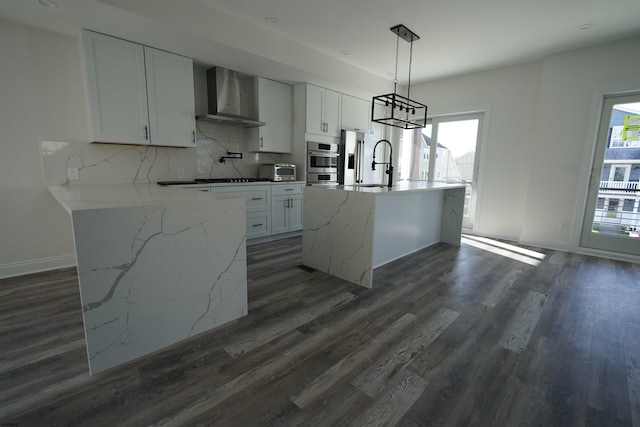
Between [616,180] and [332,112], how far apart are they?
4.00 metres

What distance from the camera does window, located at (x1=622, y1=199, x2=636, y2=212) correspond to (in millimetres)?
3639

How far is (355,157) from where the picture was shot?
17.3ft

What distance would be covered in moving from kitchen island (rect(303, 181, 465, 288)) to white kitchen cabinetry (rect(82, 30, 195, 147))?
182 centimetres

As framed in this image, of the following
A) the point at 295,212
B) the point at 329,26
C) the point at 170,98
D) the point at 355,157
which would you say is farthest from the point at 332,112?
the point at 170,98

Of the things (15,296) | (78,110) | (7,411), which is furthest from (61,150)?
(7,411)

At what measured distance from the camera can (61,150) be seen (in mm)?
A: 2979

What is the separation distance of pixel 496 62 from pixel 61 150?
569cm


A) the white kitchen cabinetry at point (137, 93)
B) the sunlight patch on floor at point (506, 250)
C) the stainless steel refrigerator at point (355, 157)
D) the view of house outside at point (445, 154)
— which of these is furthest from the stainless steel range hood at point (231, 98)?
the sunlight patch on floor at point (506, 250)

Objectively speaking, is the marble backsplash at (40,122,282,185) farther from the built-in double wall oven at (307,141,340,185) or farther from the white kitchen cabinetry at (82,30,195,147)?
the built-in double wall oven at (307,141,340,185)

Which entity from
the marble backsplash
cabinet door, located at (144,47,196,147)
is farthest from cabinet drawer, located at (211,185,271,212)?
cabinet door, located at (144,47,196,147)

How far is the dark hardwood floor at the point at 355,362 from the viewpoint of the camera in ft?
4.32

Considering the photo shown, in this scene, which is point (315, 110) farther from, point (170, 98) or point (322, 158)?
point (170, 98)

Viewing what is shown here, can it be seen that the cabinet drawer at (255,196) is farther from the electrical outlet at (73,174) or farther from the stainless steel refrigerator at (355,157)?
the stainless steel refrigerator at (355,157)

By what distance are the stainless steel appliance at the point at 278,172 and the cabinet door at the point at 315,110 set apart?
2.24 feet
